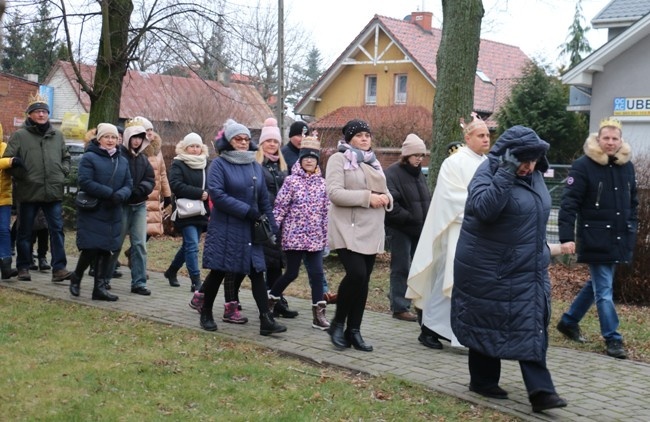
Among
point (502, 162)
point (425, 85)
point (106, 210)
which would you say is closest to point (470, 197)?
point (502, 162)

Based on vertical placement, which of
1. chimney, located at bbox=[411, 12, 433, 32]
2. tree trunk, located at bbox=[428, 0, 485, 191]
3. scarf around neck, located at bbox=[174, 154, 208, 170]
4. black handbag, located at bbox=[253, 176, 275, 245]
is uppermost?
chimney, located at bbox=[411, 12, 433, 32]

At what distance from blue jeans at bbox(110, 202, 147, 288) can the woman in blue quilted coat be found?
2363 millimetres

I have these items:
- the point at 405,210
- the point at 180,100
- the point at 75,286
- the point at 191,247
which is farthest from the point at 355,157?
the point at 180,100

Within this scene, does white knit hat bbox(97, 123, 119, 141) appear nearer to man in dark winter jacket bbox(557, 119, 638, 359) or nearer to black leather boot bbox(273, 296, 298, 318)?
black leather boot bbox(273, 296, 298, 318)

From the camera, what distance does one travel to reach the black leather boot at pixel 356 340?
7480 mm

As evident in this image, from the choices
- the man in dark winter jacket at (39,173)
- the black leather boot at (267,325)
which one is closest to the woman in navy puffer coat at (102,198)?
the man in dark winter jacket at (39,173)

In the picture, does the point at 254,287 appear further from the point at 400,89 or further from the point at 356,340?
the point at 400,89

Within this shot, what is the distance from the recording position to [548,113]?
30.6m

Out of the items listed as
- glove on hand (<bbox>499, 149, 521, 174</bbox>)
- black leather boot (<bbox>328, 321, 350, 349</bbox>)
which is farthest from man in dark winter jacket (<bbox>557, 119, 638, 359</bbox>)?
glove on hand (<bbox>499, 149, 521, 174</bbox>)

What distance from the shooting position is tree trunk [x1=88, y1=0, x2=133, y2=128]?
16953 mm

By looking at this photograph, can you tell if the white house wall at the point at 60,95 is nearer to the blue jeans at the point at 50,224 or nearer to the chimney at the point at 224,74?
the chimney at the point at 224,74

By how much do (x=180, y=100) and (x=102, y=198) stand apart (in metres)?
32.1

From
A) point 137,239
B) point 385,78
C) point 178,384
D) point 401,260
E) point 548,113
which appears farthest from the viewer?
point 385,78

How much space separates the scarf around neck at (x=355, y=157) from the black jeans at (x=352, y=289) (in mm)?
736
